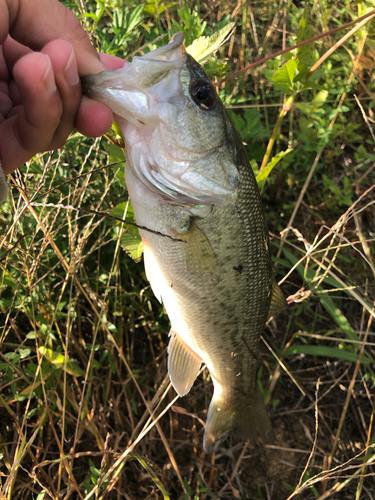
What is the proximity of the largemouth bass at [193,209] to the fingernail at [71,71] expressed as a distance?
70 mm

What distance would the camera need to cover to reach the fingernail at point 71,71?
1.28 m

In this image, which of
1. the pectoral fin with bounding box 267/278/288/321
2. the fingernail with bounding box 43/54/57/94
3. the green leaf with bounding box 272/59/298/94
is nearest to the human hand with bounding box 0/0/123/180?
the fingernail with bounding box 43/54/57/94

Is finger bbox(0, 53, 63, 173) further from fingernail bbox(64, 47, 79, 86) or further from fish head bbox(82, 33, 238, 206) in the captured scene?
fish head bbox(82, 33, 238, 206)

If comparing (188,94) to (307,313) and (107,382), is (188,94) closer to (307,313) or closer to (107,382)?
(107,382)

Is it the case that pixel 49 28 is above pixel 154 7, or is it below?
above

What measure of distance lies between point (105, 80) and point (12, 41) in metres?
0.44

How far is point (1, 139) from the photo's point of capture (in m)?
1.51

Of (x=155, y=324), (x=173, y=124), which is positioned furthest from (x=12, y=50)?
(x=155, y=324)

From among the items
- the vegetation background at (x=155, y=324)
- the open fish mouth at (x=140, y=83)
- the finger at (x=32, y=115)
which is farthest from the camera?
the vegetation background at (x=155, y=324)

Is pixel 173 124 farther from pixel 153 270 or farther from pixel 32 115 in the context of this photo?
pixel 153 270

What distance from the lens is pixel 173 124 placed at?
4.88 ft

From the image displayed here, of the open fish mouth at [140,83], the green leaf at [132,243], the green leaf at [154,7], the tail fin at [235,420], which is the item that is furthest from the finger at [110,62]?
the tail fin at [235,420]

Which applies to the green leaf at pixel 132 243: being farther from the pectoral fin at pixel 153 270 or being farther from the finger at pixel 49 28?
the finger at pixel 49 28

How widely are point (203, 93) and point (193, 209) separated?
47cm
